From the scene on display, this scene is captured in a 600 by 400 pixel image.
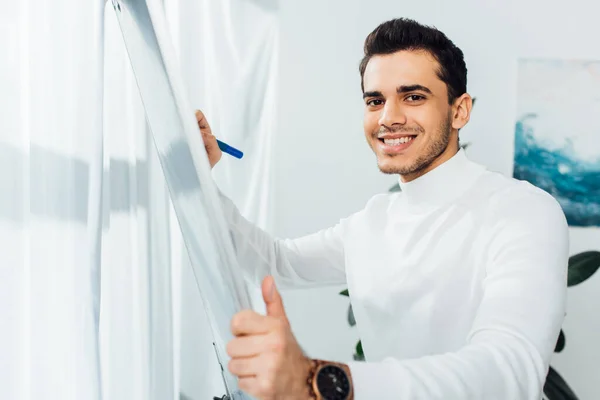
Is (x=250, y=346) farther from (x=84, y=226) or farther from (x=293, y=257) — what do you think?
(x=293, y=257)

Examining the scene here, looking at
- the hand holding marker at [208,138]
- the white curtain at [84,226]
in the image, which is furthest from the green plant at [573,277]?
the hand holding marker at [208,138]

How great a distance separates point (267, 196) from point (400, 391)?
67.0 inches

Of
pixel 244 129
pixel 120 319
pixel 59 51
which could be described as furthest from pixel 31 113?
pixel 244 129

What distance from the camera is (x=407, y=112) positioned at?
123 centimetres

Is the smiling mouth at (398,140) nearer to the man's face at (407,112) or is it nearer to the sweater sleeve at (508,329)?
the man's face at (407,112)

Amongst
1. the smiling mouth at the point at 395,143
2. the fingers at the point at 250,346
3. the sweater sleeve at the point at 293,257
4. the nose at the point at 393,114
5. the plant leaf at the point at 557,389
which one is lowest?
the plant leaf at the point at 557,389

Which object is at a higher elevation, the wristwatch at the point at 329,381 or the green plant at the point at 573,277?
the wristwatch at the point at 329,381

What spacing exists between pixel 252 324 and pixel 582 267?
180 cm

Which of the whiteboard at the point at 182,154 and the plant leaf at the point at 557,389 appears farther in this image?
the plant leaf at the point at 557,389

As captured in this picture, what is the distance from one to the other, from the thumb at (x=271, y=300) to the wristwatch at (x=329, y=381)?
0.06 meters

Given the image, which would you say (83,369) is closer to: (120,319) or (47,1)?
(120,319)

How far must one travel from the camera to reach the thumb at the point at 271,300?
598 millimetres

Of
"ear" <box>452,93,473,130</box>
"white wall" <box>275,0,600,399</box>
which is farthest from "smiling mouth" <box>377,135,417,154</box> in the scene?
"white wall" <box>275,0,600,399</box>

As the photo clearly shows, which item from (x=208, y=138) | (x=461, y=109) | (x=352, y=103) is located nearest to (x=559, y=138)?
(x=352, y=103)
